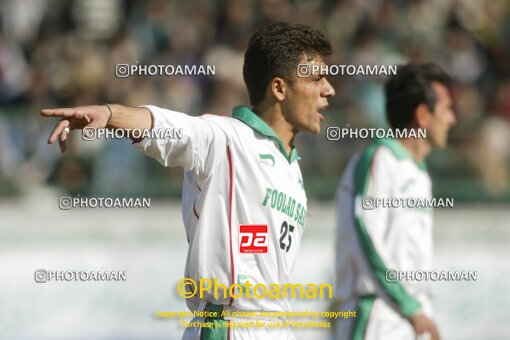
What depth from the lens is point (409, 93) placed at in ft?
23.4

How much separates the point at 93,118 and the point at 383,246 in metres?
2.70

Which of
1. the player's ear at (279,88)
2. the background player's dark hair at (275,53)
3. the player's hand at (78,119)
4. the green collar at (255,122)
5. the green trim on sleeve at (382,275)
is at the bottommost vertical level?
the green trim on sleeve at (382,275)

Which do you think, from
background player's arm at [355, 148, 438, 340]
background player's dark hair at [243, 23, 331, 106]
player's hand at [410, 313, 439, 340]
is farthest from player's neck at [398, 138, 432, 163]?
background player's dark hair at [243, 23, 331, 106]

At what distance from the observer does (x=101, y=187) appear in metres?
10.4

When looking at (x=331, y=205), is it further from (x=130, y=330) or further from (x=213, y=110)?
(x=130, y=330)

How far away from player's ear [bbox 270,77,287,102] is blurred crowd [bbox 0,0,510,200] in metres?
5.10

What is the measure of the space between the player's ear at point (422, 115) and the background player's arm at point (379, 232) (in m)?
0.51

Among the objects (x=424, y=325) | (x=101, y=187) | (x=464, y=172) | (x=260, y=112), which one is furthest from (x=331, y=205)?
(x=260, y=112)

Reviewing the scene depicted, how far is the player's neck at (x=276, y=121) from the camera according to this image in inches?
207

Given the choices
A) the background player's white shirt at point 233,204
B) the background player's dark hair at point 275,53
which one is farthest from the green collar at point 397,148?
the background player's white shirt at point 233,204

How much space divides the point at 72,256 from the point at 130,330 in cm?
86

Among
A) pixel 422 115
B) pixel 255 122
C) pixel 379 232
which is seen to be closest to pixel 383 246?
pixel 379 232

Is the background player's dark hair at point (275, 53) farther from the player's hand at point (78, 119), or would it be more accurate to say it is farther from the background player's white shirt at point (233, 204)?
the player's hand at point (78, 119)

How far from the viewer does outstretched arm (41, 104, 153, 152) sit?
166 inches
